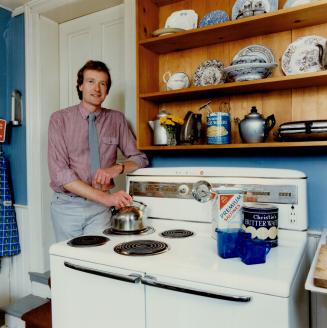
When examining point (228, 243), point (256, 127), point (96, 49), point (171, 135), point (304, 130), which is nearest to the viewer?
point (228, 243)

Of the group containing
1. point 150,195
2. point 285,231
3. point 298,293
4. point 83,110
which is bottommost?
point 298,293

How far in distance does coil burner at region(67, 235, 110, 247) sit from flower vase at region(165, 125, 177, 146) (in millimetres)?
619

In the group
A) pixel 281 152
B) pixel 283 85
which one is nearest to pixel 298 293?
pixel 281 152

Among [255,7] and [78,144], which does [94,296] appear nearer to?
[78,144]

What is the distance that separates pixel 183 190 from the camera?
1541 millimetres

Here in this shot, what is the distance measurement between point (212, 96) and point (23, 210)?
1723mm

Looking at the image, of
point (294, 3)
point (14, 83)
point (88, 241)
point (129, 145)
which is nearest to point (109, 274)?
point (88, 241)

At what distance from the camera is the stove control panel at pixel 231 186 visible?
131 centimetres

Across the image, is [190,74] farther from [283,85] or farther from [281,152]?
[281,152]

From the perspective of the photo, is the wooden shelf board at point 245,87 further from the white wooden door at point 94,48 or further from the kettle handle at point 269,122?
the white wooden door at point 94,48

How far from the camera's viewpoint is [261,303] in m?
0.89

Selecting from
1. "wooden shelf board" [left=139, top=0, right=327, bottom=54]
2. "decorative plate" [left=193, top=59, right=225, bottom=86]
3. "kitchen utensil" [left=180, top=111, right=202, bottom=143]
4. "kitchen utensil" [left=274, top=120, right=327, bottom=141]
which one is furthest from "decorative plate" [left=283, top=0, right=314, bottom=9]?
"kitchen utensil" [left=180, top=111, right=202, bottom=143]

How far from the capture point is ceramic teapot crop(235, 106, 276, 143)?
1460 millimetres

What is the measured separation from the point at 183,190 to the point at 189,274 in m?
0.59
